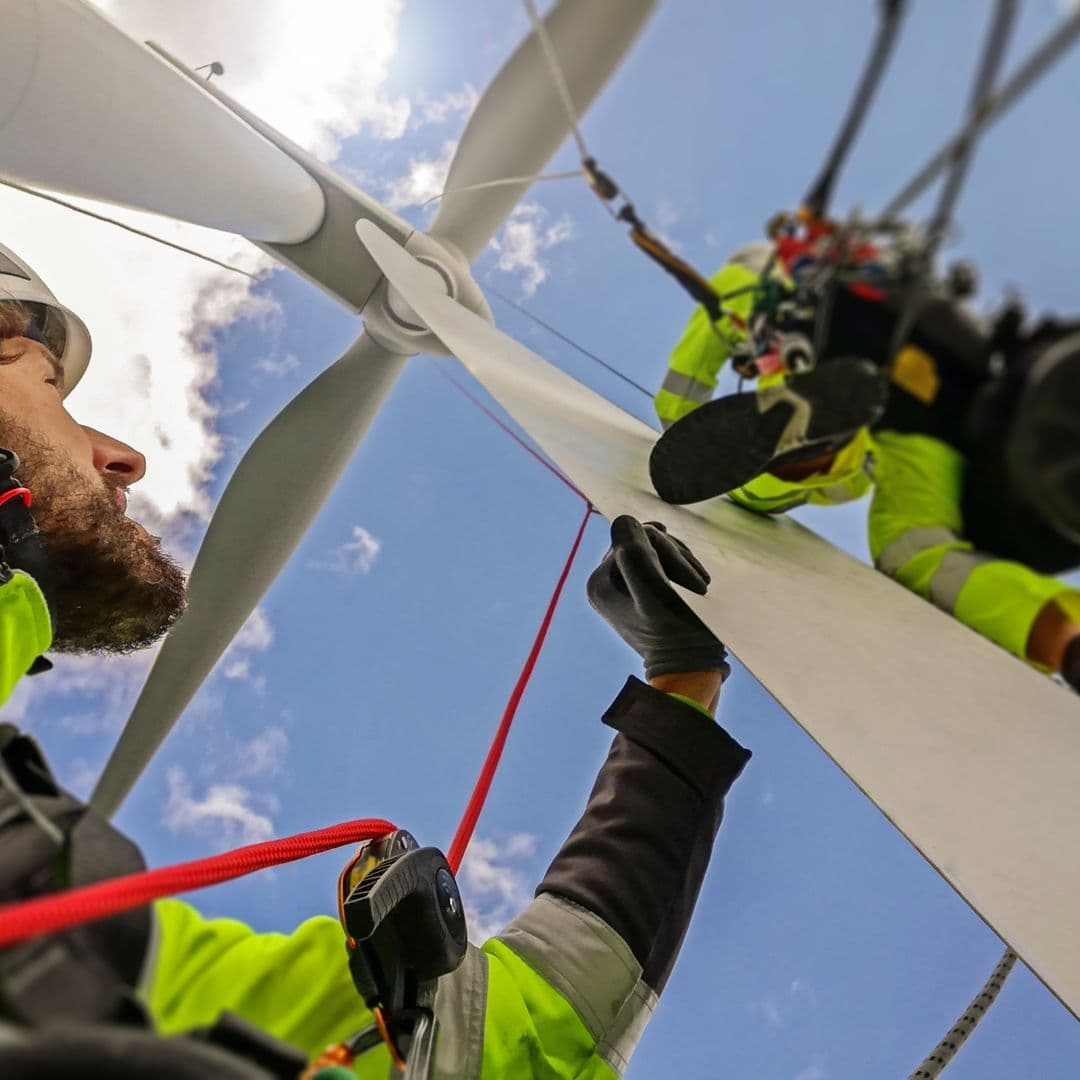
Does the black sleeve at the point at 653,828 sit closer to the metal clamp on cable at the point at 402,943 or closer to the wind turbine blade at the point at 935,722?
the metal clamp on cable at the point at 402,943

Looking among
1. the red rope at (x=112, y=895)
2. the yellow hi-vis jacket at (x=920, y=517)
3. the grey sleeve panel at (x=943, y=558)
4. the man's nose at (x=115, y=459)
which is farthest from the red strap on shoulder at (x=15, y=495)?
the grey sleeve panel at (x=943, y=558)

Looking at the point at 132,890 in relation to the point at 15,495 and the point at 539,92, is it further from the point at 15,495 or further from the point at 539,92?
the point at 15,495

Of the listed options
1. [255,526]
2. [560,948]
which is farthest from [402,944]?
[255,526]

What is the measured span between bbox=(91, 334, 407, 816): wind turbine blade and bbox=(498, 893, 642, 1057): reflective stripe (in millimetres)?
994

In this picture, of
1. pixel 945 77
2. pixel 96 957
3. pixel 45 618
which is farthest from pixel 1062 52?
pixel 45 618

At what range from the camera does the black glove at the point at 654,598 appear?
629 millimetres

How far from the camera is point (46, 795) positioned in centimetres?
36

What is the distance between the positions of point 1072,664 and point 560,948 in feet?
1.80

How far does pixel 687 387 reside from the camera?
19.3 inches

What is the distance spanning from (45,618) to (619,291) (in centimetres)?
58

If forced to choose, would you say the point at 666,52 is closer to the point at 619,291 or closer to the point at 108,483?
the point at 619,291

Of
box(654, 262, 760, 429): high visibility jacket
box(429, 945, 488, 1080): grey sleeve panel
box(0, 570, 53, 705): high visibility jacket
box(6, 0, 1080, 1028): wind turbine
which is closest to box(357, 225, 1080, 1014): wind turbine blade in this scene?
box(6, 0, 1080, 1028): wind turbine

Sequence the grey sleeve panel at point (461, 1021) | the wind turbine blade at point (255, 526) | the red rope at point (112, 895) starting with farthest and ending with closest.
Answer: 1. the wind turbine blade at point (255, 526)
2. the grey sleeve panel at point (461, 1021)
3. the red rope at point (112, 895)

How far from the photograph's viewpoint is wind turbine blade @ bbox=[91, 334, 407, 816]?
1.55 metres
